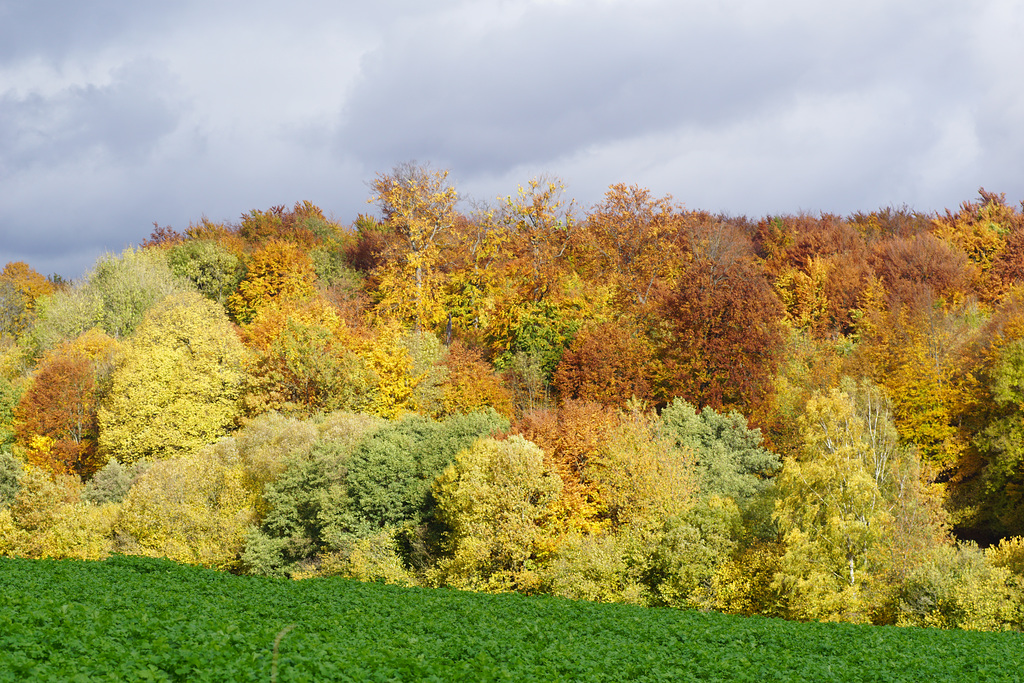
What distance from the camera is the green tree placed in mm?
58312

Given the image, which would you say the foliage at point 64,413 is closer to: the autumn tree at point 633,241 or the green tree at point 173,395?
the green tree at point 173,395

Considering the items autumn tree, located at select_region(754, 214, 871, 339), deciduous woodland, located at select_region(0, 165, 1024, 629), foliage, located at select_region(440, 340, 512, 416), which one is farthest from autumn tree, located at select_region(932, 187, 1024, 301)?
foliage, located at select_region(440, 340, 512, 416)

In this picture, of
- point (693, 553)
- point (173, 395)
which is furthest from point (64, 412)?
point (693, 553)

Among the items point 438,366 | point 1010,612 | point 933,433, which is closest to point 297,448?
point 438,366

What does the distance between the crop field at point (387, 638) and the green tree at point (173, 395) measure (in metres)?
24.2

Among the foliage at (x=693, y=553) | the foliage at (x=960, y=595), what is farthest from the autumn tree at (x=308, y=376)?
the foliage at (x=960, y=595)

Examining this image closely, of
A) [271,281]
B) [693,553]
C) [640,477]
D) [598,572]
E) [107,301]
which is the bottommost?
[598,572]

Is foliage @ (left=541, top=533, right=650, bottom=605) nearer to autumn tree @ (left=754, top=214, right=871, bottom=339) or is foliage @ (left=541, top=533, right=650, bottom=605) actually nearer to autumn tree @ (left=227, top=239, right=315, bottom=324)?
autumn tree @ (left=754, top=214, right=871, bottom=339)

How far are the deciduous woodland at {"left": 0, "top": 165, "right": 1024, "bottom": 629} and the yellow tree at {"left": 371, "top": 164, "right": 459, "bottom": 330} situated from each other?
35cm

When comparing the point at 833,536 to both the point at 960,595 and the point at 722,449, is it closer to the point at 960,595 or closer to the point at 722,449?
the point at 960,595

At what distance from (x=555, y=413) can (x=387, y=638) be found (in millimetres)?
32571

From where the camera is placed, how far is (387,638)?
2106 cm

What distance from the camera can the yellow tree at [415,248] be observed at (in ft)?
245

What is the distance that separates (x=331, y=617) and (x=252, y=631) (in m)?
5.73
